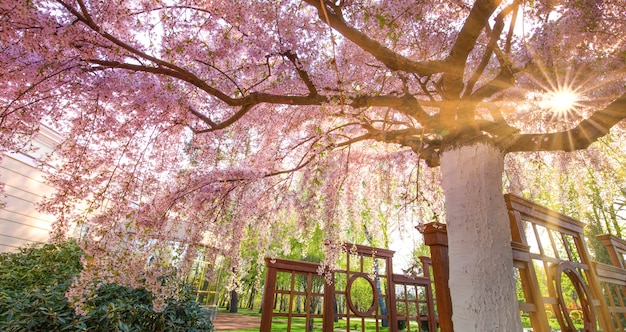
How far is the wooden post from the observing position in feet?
7.46

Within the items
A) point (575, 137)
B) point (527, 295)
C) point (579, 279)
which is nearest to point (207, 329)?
point (527, 295)

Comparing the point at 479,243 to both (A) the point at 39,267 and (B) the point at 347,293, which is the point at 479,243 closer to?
(B) the point at 347,293

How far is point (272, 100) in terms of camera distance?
113 inches

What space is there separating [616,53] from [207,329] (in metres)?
6.06

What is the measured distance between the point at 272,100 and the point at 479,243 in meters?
2.19

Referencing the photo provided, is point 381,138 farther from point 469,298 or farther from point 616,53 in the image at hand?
point 616,53

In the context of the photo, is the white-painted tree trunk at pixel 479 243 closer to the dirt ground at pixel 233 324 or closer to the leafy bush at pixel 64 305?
the leafy bush at pixel 64 305

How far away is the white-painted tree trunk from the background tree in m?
0.01

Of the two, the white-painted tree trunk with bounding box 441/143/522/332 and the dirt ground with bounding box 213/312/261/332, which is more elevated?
the white-painted tree trunk with bounding box 441/143/522/332

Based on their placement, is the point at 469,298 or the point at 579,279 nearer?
the point at 469,298

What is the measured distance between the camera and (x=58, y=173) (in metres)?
3.10

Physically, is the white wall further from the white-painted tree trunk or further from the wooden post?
the white-painted tree trunk

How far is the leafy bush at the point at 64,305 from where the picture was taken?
305cm

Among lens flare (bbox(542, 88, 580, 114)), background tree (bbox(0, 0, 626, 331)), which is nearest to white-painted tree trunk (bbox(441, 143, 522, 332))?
background tree (bbox(0, 0, 626, 331))
